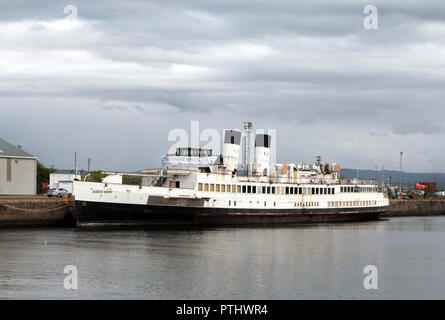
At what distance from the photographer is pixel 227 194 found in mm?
64250

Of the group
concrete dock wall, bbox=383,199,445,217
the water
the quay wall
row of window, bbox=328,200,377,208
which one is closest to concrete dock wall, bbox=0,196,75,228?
the quay wall

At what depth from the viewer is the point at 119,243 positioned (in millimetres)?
47438

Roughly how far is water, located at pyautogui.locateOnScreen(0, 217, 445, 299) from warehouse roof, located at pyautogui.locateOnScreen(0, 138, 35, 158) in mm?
18846

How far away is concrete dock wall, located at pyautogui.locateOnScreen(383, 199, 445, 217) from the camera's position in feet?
323

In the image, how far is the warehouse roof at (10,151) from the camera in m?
71.0

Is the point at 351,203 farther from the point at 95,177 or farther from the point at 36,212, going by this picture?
the point at 95,177

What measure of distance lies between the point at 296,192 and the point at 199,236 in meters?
20.0

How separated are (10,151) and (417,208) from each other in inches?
2471

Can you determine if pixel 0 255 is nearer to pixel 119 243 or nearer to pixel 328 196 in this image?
pixel 119 243

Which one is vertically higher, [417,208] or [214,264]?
[417,208]

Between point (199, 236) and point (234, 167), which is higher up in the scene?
point (234, 167)

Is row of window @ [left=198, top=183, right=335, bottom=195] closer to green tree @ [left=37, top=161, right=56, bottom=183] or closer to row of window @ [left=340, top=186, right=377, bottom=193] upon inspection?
row of window @ [left=340, top=186, right=377, bottom=193]

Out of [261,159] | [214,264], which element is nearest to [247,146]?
[261,159]
